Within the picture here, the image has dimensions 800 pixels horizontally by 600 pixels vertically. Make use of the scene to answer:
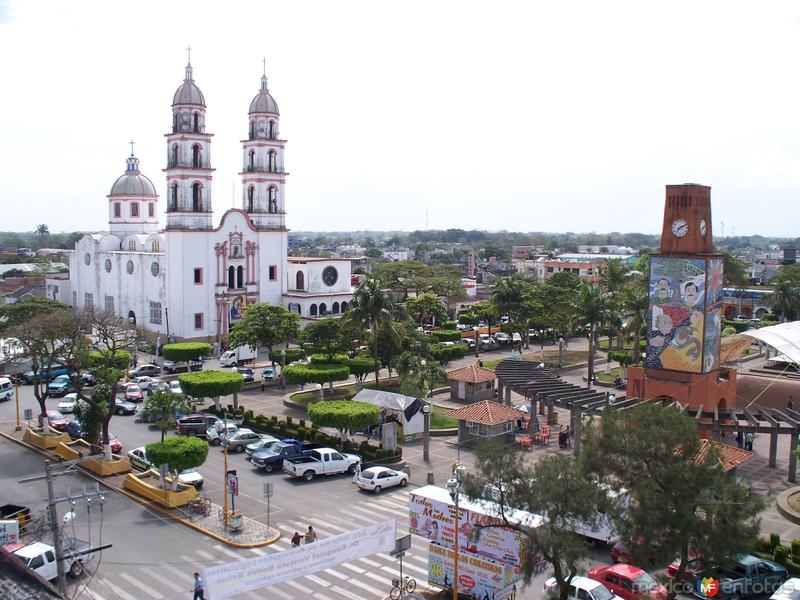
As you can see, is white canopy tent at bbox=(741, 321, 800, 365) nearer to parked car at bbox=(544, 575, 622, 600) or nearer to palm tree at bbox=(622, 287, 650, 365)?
palm tree at bbox=(622, 287, 650, 365)

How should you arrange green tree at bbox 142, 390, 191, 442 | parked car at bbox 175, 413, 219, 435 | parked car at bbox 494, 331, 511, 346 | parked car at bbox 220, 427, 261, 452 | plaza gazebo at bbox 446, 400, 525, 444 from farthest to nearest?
parked car at bbox 494, 331, 511, 346 < parked car at bbox 175, 413, 219, 435 < plaza gazebo at bbox 446, 400, 525, 444 < parked car at bbox 220, 427, 261, 452 < green tree at bbox 142, 390, 191, 442

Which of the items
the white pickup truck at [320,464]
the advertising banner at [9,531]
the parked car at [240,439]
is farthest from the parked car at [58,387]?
the advertising banner at [9,531]

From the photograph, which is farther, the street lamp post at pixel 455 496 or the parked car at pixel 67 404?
the parked car at pixel 67 404

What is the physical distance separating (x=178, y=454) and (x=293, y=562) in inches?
481

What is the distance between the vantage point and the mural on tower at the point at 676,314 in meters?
39.3

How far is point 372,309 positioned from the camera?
49.3 metres

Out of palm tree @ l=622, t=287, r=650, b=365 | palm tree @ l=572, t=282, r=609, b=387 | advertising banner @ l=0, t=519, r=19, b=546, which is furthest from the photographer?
palm tree @ l=572, t=282, r=609, b=387

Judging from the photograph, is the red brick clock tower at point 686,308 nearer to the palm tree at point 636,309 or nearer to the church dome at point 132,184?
the palm tree at point 636,309

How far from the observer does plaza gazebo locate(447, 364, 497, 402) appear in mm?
49219

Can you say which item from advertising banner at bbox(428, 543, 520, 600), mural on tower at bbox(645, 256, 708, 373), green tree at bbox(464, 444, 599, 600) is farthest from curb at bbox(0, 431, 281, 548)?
mural on tower at bbox(645, 256, 708, 373)

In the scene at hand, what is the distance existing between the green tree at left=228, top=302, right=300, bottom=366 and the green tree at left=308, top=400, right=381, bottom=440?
52.7 ft

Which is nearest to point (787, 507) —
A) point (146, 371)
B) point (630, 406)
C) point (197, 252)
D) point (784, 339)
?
point (630, 406)

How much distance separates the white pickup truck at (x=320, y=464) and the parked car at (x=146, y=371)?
25.1 m

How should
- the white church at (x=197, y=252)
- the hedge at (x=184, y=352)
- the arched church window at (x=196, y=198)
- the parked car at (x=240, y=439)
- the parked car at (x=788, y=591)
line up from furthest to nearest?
the arched church window at (x=196, y=198)
the white church at (x=197, y=252)
the hedge at (x=184, y=352)
the parked car at (x=240, y=439)
the parked car at (x=788, y=591)
